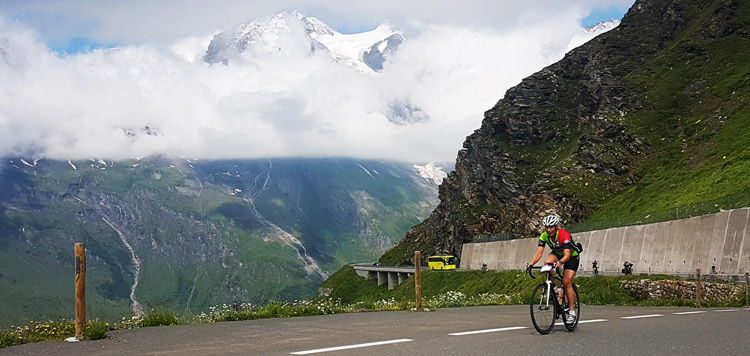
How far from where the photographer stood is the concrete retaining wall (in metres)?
40.5

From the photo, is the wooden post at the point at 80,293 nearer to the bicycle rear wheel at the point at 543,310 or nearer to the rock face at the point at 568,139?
the bicycle rear wheel at the point at 543,310

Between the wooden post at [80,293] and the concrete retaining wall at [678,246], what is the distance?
116 feet

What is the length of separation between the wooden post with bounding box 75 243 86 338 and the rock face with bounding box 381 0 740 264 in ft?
286

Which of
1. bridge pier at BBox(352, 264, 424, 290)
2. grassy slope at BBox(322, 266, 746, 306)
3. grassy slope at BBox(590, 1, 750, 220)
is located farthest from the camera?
bridge pier at BBox(352, 264, 424, 290)

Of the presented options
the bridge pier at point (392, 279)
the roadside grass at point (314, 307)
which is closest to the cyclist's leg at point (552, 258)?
the roadside grass at point (314, 307)

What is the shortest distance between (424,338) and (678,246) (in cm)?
4074

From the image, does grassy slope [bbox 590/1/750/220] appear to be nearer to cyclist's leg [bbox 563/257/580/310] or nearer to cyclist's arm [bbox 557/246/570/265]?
cyclist's leg [bbox 563/257/580/310]

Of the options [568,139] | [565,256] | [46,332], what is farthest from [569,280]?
[568,139]

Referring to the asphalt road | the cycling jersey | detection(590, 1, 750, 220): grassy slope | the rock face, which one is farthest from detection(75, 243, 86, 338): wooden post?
the rock face

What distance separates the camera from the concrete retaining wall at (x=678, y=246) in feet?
133

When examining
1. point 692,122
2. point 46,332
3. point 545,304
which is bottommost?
point 46,332

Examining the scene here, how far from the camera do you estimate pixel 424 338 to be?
13.3 m

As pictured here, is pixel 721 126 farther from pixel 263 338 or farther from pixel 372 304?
pixel 263 338

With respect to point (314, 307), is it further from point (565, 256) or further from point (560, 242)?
point (565, 256)
